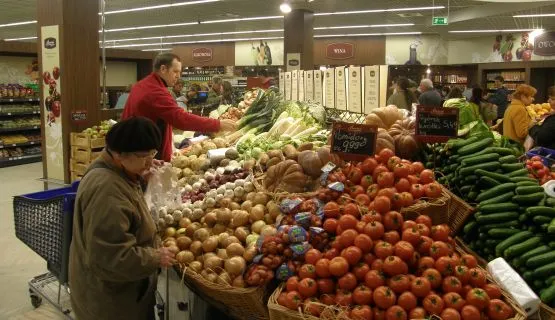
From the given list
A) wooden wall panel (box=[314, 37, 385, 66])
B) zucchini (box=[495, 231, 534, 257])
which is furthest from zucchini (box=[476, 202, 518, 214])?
wooden wall panel (box=[314, 37, 385, 66])

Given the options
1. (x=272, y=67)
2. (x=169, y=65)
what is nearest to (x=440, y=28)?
(x=272, y=67)

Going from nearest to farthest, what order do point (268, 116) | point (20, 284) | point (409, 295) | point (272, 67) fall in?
1. point (409, 295)
2. point (20, 284)
3. point (268, 116)
4. point (272, 67)

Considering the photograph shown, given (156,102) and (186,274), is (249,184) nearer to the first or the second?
(186,274)

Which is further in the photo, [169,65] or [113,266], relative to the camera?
[169,65]

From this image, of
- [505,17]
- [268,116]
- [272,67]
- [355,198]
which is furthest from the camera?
[272,67]

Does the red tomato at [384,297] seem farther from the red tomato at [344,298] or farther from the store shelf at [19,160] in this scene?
the store shelf at [19,160]

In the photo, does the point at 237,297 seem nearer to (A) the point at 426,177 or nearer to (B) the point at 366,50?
(A) the point at 426,177

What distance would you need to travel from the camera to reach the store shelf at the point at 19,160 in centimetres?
1050

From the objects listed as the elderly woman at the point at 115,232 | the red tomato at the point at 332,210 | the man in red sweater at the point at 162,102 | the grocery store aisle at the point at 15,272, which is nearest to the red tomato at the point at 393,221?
the red tomato at the point at 332,210

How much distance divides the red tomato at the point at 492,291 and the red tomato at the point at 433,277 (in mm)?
211

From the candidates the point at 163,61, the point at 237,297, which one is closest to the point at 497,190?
the point at 237,297

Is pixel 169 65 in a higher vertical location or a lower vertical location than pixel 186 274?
higher

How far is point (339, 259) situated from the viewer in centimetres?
215

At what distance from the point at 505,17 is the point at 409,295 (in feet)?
48.2
